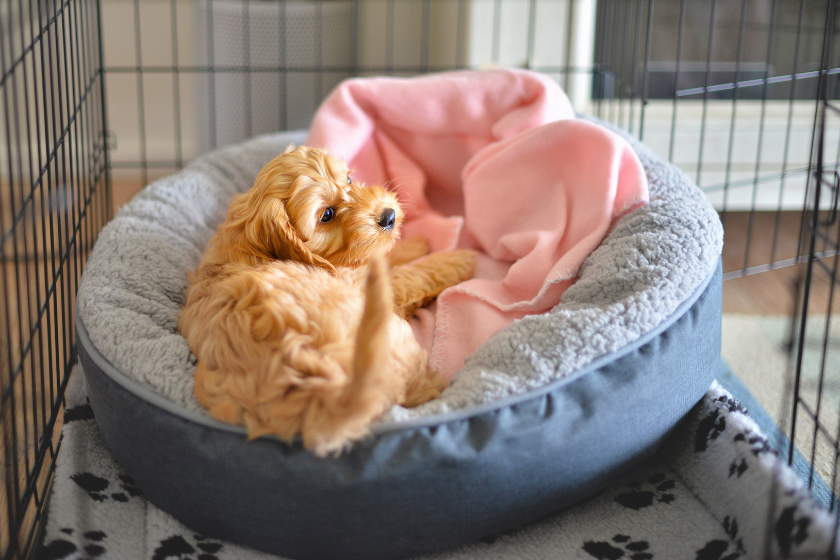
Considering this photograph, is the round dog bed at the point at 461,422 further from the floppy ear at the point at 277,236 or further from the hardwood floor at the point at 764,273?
the hardwood floor at the point at 764,273

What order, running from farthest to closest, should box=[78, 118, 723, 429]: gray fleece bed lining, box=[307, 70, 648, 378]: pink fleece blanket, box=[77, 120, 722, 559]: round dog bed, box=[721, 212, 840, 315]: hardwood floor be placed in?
box=[721, 212, 840, 315]: hardwood floor, box=[307, 70, 648, 378]: pink fleece blanket, box=[78, 118, 723, 429]: gray fleece bed lining, box=[77, 120, 722, 559]: round dog bed

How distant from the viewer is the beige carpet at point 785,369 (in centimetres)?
190

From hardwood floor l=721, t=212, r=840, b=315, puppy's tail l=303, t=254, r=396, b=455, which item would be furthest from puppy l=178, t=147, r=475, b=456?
hardwood floor l=721, t=212, r=840, b=315

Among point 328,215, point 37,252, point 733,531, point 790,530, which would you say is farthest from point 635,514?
point 37,252

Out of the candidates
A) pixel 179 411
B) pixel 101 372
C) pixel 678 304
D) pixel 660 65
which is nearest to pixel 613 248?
pixel 678 304

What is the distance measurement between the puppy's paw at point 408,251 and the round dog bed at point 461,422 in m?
0.60

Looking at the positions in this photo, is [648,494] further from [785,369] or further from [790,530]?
[785,369]

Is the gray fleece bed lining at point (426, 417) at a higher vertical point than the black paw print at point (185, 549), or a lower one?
higher

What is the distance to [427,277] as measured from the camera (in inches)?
73.9

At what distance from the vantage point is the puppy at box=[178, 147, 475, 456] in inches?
45.0

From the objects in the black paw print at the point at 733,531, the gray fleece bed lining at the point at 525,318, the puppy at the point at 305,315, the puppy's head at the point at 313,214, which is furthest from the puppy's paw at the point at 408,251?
the black paw print at the point at 733,531

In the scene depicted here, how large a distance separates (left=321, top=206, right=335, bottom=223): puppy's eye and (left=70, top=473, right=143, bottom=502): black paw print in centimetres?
67

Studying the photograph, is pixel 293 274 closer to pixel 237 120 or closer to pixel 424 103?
pixel 424 103

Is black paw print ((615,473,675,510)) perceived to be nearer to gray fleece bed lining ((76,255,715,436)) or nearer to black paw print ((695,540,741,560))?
black paw print ((695,540,741,560))
